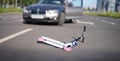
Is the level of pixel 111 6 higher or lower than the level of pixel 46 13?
higher

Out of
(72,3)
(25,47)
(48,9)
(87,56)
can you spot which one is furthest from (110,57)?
(72,3)

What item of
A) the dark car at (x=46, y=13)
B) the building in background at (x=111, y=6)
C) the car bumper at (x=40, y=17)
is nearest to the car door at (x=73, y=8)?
the dark car at (x=46, y=13)

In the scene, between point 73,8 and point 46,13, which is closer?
point 46,13

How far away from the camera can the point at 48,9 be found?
13.6 meters

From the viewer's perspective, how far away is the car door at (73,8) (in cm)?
1534

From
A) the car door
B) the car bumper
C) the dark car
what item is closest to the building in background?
the car door

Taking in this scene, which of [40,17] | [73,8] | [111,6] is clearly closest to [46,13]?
[40,17]

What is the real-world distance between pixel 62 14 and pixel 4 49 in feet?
26.1

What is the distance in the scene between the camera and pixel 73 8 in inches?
617

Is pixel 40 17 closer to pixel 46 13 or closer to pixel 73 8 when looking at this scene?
pixel 46 13

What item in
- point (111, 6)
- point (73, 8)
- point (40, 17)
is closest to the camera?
point (40, 17)

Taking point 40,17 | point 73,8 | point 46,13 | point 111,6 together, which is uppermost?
point 111,6

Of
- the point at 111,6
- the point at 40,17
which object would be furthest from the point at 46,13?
the point at 111,6

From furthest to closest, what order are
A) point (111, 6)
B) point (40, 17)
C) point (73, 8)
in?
point (111, 6) < point (73, 8) < point (40, 17)
